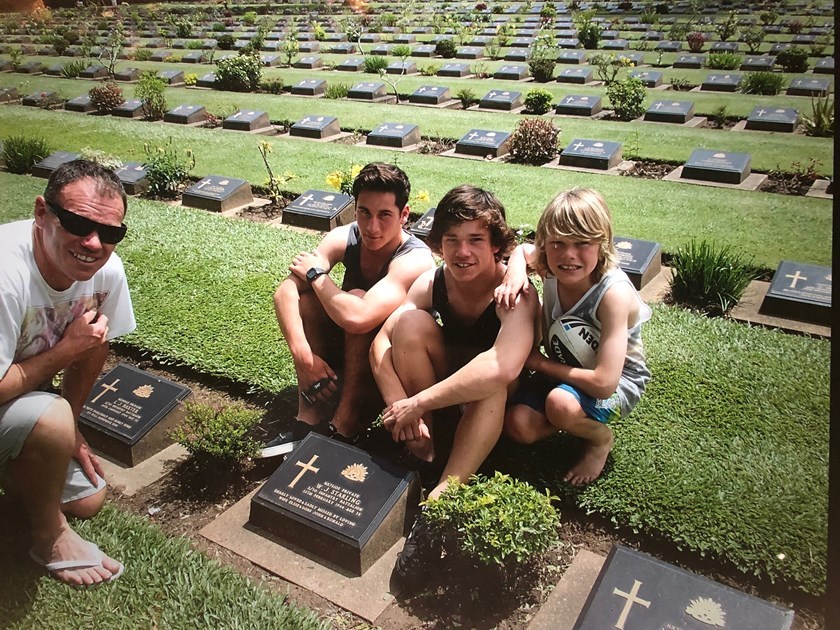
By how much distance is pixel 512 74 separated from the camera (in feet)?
52.5

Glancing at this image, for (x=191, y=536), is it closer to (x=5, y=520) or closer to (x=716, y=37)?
(x=5, y=520)

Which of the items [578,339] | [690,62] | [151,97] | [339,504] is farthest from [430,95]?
[339,504]

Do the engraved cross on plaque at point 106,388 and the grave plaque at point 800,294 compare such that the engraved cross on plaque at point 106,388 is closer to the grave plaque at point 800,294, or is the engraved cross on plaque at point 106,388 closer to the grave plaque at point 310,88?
the grave plaque at point 800,294

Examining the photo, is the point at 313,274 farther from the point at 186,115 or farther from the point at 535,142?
the point at 186,115

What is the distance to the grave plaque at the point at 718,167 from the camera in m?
8.05

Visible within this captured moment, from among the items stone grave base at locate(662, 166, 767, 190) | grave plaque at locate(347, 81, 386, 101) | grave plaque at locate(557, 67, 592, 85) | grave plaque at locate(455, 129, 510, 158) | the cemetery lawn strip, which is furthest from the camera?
grave plaque at locate(557, 67, 592, 85)

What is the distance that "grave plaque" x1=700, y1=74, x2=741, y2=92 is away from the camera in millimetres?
13289

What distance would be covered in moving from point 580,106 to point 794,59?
4843 millimetres

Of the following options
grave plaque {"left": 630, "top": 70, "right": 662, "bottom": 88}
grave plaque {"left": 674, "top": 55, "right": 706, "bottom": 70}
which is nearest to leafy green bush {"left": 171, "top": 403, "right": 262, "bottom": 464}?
grave plaque {"left": 630, "top": 70, "right": 662, "bottom": 88}

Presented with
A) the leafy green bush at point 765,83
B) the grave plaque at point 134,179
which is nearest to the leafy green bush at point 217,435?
the grave plaque at point 134,179

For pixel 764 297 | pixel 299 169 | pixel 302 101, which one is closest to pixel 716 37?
pixel 302 101

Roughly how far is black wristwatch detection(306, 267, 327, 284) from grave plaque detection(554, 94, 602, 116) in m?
9.96

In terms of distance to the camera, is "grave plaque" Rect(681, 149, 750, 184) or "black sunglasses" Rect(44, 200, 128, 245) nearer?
"black sunglasses" Rect(44, 200, 128, 245)

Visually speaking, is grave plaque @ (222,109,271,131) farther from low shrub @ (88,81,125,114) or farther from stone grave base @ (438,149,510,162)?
stone grave base @ (438,149,510,162)
